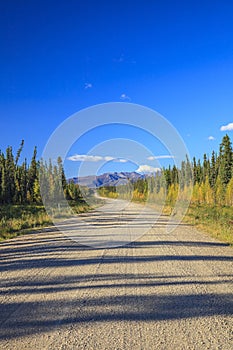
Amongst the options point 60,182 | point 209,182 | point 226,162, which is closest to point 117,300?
point 60,182

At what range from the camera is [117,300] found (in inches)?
183

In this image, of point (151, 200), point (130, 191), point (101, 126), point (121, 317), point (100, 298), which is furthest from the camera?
point (130, 191)

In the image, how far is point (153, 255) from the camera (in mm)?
8086

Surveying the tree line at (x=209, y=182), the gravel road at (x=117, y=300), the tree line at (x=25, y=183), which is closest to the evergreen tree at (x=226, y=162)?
the tree line at (x=209, y=182)

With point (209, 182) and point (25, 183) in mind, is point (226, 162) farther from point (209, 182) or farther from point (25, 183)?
point (25, 183)

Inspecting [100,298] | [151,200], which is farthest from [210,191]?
[100,298]

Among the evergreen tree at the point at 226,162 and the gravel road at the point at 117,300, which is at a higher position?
the evergreen tree at the point at 226,162

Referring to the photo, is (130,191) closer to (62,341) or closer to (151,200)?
(151,200)

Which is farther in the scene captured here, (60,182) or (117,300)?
(60,182)

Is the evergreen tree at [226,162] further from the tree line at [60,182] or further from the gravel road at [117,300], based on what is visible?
the gravel road at [117,300]

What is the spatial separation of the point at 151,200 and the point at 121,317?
4780 centimetres

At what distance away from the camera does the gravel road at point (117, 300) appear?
344 cm

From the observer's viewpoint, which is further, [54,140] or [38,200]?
[38,200]

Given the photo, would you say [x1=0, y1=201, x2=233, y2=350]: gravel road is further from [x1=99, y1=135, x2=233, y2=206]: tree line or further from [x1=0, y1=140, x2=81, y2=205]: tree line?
[x1=0, y1=140, x2=81, y2=205]: tree line
